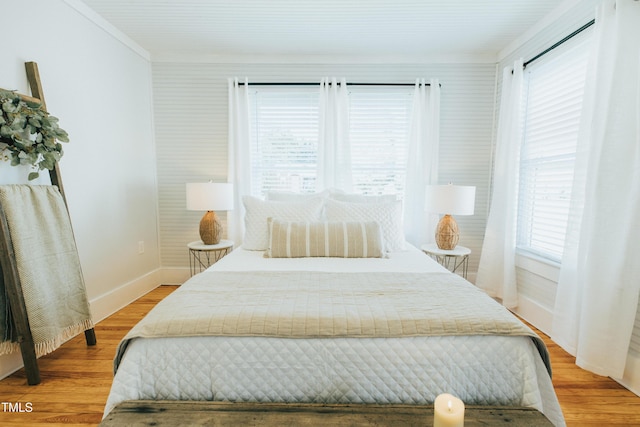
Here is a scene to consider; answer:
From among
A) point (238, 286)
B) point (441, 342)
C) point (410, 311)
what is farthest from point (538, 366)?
point (238, 286)

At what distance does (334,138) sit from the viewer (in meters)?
3.29

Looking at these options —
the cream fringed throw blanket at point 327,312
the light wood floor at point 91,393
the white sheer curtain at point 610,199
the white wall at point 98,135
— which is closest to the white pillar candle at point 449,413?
the cream fringed throw blanket at point 327,312

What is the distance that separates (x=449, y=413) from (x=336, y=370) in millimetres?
431

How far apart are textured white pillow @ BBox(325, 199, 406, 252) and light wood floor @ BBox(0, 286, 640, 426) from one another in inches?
50.9

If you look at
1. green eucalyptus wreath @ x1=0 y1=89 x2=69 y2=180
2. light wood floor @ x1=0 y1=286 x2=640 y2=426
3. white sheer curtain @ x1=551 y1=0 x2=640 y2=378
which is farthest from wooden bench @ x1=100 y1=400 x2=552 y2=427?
green eucalyptus wreath @ x1=0 y1=89 x2=69 y2=180

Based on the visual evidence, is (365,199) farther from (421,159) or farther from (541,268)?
(541,268)

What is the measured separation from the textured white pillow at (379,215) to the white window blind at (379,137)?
784 millimetres

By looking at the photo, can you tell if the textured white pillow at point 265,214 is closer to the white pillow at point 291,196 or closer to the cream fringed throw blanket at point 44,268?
the white pillow at point 291,196

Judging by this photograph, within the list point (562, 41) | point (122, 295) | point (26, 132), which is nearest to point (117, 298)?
point (122, 295)

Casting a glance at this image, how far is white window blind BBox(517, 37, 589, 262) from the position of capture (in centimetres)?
230

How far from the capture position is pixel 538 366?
1.22m

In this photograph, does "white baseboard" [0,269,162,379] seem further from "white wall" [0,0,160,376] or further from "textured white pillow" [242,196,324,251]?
"textured white pillow" [242,196,324,251]

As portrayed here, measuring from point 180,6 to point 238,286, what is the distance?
2.21 meters

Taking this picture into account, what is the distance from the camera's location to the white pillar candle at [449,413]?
0.86 metres
